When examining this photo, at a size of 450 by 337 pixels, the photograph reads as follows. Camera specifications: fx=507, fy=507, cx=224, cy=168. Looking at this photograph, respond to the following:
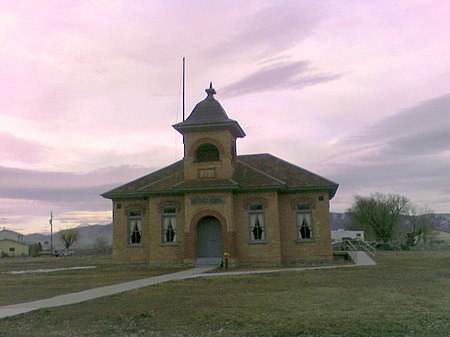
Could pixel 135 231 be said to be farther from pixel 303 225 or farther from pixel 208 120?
pixel 303 225

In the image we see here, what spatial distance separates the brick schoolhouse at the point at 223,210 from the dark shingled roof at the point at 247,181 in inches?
2.2

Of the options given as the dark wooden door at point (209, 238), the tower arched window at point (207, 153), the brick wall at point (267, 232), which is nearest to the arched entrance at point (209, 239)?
the dark wooden door at point (209, 238)

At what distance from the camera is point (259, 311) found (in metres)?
11.2

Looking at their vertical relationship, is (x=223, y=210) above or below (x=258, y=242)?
above

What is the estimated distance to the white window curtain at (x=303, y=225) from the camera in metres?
28.7

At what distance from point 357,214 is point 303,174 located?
2237 inches

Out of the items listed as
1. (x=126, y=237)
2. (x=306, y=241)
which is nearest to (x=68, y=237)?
(x=126, y=237)

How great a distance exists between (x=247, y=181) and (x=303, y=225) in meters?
4.03

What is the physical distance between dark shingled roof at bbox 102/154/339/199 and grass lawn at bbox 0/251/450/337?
37.2 ft

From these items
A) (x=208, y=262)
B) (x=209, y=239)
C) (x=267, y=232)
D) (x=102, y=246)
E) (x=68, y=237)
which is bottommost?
(x=208, y=262)

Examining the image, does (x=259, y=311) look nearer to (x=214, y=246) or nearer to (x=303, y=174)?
(x=214, y=246)

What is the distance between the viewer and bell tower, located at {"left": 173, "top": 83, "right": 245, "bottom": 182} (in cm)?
2844

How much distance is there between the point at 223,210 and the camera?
1084 inches

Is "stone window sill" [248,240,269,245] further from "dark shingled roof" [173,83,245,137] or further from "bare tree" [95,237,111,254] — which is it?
"bare tree" [95,237,111,254]
